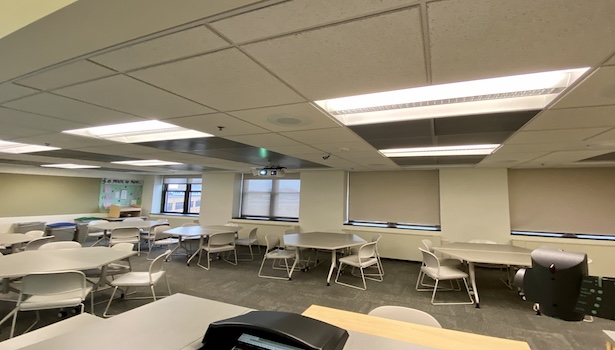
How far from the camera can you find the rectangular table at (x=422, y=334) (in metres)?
1.18

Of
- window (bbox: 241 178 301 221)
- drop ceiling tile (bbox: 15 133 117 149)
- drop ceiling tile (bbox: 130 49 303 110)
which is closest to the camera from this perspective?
drop ceiling tile (bbox: 130 49 303 110)

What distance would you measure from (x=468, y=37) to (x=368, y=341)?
145 centimetres

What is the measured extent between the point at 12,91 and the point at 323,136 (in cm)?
279

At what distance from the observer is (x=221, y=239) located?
5715 mm

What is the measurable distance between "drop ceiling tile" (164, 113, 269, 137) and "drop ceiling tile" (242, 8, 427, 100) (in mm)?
1107

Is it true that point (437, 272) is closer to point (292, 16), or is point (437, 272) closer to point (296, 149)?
point (296, 149)

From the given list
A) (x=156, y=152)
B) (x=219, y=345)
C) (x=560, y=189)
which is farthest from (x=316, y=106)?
(x=560, y=189)

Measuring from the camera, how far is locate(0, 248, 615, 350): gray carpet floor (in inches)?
117

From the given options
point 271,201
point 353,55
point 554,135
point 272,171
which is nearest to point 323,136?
point 353,55

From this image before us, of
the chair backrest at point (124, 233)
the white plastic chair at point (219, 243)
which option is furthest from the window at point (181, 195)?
the white plastic chair at point (219, 243)

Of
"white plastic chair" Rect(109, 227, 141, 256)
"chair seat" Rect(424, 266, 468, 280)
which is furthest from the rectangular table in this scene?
"white plastic chair" Rect(109, 227, 141, 256)

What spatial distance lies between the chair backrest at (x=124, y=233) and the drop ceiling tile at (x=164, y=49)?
→ 19.6 ft

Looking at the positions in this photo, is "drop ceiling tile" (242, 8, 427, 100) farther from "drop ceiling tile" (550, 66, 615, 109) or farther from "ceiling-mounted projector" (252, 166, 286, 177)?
"ceiling-mounted projector" (252, 166, 286, 177)

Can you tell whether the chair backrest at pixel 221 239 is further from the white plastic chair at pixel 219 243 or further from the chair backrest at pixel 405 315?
the chair backrest at pixel 405 315
